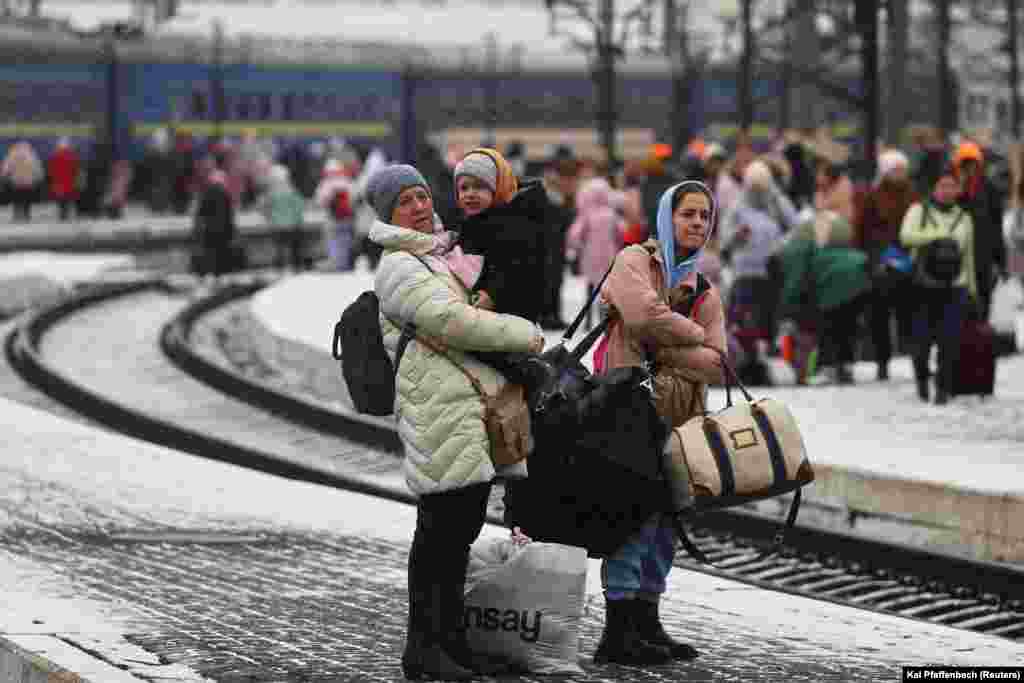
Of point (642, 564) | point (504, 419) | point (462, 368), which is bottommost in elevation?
point (642, 564)

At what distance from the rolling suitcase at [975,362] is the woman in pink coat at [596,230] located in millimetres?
6126

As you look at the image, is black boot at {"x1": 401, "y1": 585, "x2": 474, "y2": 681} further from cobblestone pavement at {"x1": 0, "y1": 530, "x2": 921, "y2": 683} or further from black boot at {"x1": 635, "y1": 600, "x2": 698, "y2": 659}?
black boot at {"x1": 635, "y1": 600, "x2": 698, "y2": 659}

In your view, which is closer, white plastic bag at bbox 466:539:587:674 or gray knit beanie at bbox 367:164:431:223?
gray knit beanie at bbox 367:164:431:223

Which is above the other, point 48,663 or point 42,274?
point 48,663

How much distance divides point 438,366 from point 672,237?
0.92m

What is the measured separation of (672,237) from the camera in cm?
766

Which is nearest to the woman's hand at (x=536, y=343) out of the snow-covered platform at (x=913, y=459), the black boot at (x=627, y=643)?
the black boot at (x=627, y=643)

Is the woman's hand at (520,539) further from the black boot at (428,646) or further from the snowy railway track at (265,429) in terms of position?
the snowy railway track at (265,429)

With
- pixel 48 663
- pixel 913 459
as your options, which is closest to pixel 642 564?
pixel 48 663

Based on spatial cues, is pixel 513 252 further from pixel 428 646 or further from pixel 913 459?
pixel 913 459

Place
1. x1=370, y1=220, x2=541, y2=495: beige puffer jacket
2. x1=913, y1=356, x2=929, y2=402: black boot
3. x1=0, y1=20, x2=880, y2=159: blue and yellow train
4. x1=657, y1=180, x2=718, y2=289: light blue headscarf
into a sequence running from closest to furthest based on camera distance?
1. x1=370, y1=220, x2=541, y2=495: beige puffer jacket
2. x1=657, y1=180, x2=718, y2=289: light blue headscarf
3. x1=913, y1=356, x2=929, y2=402: black boot
4. x1=0, y1=20, x2=880, y2=159: blue and yellow train

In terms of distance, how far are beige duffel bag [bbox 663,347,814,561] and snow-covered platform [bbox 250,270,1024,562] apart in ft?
14.2

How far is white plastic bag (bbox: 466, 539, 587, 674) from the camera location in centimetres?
752

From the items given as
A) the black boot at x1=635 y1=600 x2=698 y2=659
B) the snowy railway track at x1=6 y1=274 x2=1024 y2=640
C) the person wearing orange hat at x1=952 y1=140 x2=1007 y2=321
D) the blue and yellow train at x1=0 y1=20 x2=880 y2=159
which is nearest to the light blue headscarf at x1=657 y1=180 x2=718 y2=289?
the black boot at x1=635 y1=600 x2=698 y2=659
